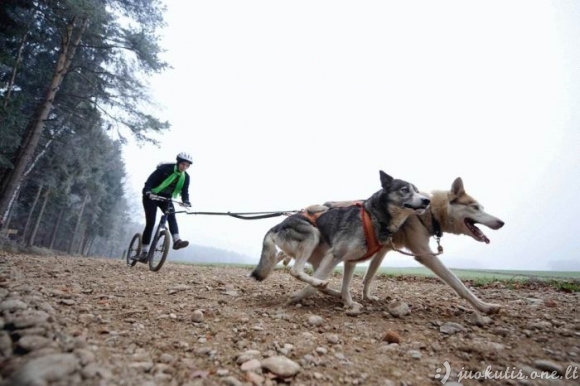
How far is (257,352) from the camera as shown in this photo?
2.33 metres

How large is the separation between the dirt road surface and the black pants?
118 inches

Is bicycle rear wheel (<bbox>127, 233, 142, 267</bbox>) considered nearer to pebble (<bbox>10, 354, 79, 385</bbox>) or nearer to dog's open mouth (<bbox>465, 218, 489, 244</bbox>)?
pebble (<bbox>10, 354, 79, 385</bbox>)

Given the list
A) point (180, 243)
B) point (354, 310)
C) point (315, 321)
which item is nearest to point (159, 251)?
point (180, 243)

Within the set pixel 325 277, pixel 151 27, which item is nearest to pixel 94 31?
pixel 151 27

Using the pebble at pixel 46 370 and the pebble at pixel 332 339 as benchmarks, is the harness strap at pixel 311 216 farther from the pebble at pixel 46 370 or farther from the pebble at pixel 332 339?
the pebble at pixel 46 370

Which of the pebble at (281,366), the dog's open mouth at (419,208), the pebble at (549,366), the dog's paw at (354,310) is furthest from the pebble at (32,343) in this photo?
the dog's open mouth at (419,208)

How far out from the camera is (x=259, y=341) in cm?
262

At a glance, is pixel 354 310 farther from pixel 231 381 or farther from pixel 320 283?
pixel 231 381

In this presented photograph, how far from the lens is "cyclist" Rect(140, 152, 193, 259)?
6945 millimetres

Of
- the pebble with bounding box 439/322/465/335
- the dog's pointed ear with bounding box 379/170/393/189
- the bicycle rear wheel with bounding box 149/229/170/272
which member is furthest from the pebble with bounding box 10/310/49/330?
the bicycle rear wheel with bounding box 149/229/170/272

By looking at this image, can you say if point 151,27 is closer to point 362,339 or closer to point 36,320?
point 36,320

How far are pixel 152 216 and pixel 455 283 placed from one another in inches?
276

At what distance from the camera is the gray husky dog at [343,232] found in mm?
4055

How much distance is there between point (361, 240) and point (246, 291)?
2.49 meters
